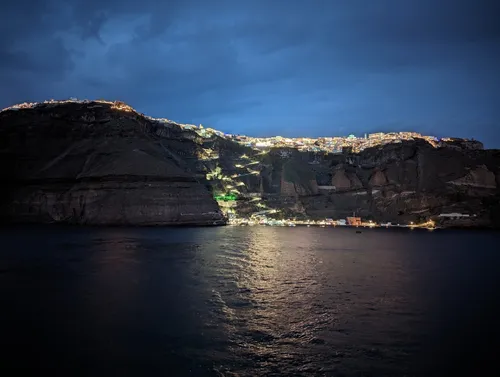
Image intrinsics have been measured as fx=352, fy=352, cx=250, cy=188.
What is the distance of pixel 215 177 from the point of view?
102375 mm

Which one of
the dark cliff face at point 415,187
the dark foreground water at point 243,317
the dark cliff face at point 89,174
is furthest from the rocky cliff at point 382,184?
the dark foreground water at point 243,317

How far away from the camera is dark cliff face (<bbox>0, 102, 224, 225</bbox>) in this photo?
7212cm

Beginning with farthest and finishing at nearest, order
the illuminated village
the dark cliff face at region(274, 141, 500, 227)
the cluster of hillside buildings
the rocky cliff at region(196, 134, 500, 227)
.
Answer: the cluster of hillside buildings < the illuminated village < the rocky cliff at region(196, 134, 500, 227) < the dark cliff face at region(274, 141, 500, 227)

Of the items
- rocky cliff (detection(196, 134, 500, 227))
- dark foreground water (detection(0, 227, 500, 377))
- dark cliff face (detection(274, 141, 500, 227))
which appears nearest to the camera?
dark foreground water (detection(0, 227, 500, 377))

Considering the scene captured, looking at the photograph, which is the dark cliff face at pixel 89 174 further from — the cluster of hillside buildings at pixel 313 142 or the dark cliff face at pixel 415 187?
the dark cliff face at pixel 415 187

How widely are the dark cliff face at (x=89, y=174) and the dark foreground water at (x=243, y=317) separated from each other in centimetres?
4070

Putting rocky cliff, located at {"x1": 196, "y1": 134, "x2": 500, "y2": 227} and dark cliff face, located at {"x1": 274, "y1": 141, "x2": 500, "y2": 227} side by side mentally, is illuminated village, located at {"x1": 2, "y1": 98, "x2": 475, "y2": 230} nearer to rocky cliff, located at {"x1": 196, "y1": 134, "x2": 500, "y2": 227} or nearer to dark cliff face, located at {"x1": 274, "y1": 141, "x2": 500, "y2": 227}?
rocky cliff, located at {"x1": 196, "y1": 134, "x2": 500, "y2": 227}

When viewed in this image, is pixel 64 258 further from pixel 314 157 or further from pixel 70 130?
pixel 314 157


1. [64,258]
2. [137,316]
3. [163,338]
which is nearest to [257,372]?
[163,338]

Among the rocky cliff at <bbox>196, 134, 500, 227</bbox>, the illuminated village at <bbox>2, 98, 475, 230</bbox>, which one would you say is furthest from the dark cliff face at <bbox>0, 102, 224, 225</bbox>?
the rocky cliff at <bbox>196, 134, 500, 227</bbox>

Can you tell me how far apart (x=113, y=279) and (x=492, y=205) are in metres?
91.8

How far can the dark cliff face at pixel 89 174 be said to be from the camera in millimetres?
72125

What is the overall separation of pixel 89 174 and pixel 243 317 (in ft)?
224

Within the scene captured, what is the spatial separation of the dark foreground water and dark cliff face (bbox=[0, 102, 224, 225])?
1602 inches
